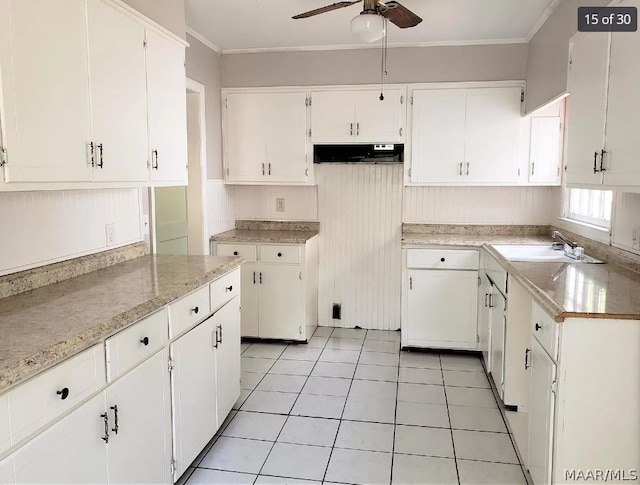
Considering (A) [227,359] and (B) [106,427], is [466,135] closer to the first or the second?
(A) [227,359]

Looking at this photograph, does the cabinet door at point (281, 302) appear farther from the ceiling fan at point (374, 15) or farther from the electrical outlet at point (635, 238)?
the electrical outlet at point (635, 238)

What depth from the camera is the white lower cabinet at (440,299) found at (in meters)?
3.92

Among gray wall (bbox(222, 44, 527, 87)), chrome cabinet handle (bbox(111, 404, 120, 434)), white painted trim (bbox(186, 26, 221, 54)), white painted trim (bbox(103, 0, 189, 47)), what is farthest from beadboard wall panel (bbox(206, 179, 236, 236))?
chrome cabinet handle (bbox(111, 404, 120, 434))

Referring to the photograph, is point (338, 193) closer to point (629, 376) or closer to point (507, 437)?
point (507, 437)

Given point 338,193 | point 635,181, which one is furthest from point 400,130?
point 635,181

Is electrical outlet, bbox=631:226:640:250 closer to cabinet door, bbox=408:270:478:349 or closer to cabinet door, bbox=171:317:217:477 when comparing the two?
cabinet door, bbox=408:270:478:349

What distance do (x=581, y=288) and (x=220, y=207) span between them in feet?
9.96

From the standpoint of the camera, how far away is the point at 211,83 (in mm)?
4188

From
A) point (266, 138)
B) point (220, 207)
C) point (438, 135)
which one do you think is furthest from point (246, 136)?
point (438, 135)

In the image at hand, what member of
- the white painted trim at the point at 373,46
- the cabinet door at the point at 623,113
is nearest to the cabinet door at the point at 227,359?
the cabinet door at the point at 623,113

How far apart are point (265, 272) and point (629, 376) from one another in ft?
9.45

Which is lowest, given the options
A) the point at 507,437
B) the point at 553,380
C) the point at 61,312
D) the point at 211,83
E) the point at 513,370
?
the point at 507,437

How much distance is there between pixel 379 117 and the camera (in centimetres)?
416

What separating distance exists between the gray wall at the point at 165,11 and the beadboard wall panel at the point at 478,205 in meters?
2.36
